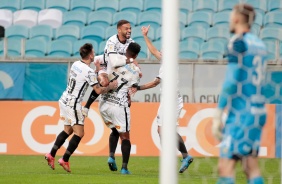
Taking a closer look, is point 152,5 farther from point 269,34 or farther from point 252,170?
point 252,170

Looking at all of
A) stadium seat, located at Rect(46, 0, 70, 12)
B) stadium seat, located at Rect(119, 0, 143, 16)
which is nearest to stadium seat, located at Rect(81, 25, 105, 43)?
stadium seat, located at Rect(119, 0, 143, 16)

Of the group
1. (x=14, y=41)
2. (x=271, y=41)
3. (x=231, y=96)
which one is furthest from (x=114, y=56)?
(x=14, y=41)

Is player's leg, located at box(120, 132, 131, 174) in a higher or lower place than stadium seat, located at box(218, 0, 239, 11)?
lower

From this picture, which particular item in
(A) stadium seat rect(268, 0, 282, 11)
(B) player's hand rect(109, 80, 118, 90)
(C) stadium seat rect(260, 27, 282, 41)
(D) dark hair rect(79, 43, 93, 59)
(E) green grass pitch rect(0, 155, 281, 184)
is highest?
(A) stadium seat rect(268, 0, 282, 11)

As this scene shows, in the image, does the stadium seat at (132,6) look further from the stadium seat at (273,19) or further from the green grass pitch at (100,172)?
the green grass pitch at (100,172)

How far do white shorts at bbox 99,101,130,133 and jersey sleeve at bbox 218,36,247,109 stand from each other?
4928 millimetres

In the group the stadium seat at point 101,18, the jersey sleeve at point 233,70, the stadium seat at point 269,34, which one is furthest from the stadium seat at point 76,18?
the jersey sleeve at point 233,70

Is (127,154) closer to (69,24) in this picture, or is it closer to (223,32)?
(223,32)

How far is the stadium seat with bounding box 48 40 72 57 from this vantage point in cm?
1681

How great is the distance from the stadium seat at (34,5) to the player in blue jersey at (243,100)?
1317 cm

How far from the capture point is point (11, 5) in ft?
61.6

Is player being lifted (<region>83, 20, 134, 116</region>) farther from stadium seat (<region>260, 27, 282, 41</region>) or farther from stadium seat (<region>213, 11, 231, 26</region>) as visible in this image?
stadium seat (<region>213, 11, 231, 26</region>)

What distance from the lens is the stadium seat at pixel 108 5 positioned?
18.4m

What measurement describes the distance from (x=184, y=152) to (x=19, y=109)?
15.7 ft
